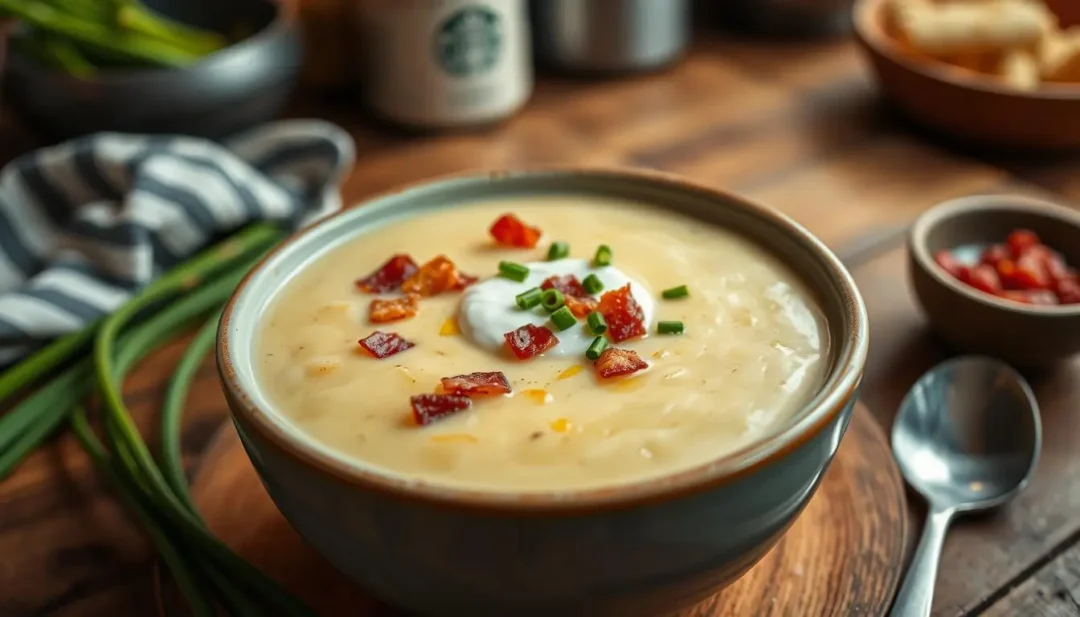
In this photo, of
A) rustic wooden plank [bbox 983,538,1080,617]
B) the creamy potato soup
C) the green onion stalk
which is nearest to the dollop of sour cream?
the creamy potato soup

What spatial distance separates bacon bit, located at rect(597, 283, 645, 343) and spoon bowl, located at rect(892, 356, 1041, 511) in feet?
1.23

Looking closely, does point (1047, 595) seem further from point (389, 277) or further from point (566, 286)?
point (389, 277)

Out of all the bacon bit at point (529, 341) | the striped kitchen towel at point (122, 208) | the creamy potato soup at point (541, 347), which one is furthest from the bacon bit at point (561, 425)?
the striped kitchen towel at point (122, 208)

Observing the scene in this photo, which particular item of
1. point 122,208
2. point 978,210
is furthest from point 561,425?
point 122,208

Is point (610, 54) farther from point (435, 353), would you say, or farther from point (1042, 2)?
point (435, 353)

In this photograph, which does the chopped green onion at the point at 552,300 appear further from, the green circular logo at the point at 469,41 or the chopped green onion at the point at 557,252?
the green circular logo at the point at 469,41

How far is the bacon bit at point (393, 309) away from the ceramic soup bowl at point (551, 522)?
168mm

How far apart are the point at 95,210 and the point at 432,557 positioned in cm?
107

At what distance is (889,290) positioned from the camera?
1.49 metres

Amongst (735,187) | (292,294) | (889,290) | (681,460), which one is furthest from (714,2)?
(681,460)

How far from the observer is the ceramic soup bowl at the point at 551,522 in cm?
75

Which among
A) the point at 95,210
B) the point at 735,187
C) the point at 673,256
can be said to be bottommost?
the point at 735,187

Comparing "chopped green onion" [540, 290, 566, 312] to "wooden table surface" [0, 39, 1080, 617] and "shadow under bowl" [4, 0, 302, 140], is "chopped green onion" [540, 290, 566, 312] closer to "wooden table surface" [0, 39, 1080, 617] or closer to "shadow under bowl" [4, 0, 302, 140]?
"wooden table surface" [0, 39, 1080, 617]

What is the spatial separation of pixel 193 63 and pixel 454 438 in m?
1.13
